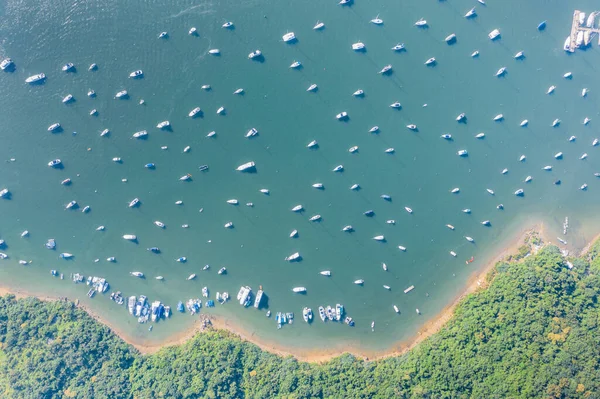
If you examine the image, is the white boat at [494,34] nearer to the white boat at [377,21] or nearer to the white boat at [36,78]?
the white boat at [377,21]

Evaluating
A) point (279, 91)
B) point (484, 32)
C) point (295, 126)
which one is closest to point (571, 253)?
point (484, 32)

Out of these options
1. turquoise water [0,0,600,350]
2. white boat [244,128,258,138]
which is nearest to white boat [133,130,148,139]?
turquoise water [0,0,600,350]

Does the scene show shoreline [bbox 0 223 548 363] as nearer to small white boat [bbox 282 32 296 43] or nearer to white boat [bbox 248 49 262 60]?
white boat [bbox 248 49 262 60]

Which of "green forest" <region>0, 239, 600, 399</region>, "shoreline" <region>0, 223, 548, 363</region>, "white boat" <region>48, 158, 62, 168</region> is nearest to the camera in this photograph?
"green forest" <region>0, 239, 600, 399</region>

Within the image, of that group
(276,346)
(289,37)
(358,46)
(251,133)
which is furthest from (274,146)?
(276,346)

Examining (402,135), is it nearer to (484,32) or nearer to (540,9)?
(484,32)

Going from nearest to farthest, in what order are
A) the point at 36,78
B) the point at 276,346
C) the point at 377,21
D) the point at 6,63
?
the point at 6,63, the point at 36,78, the point at 377,21, the point at 276,346

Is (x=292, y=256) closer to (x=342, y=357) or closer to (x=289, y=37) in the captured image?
(x=342, y=357)
